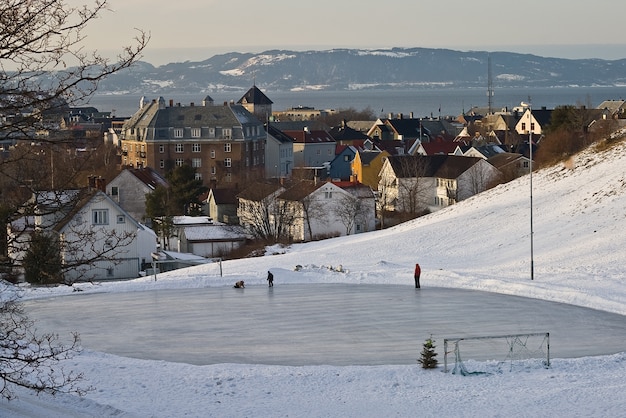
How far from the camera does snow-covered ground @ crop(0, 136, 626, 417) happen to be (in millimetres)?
20062

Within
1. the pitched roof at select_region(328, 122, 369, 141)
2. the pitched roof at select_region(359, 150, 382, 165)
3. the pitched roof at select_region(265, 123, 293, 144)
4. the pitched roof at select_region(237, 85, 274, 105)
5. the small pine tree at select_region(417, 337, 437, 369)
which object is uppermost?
the pitched roof at select_region(237, 85, 274, 105)

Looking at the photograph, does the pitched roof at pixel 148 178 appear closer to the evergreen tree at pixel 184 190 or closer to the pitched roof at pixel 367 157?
the evergreen tree at pixel 184 190

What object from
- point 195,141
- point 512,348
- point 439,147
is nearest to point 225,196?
point 195,141

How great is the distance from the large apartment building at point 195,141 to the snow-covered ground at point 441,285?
119 ft

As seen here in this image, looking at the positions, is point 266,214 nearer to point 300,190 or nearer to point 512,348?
point 300,190

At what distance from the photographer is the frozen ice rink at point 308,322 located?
25250mm

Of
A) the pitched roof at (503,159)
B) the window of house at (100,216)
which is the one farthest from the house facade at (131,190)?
the pitched roof at (503,159)

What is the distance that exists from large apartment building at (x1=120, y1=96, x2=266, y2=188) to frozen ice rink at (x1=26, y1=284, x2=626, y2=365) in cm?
5449

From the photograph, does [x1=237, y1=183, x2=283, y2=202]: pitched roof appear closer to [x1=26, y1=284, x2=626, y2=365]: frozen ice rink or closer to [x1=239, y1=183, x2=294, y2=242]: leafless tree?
[x1=239, y1=183, x2=294, y2=242]: leafless tree

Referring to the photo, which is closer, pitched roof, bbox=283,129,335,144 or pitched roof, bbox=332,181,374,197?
pitched roof, bbox=332,181,374,197

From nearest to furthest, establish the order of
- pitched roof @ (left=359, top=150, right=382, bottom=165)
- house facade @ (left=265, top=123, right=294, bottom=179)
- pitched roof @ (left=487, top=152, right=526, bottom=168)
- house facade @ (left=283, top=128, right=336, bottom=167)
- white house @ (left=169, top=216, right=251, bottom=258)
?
white house @ (left=169, top=216, right=251, bottom=258), pitched roof @ (left=487, top=152, right=526, bottom=168), pitched roof @ (left=359, top=150, right=382, bottom=165), house facade @ (left=265, top=123, right=294, bottom=179), house facade @ (left=283, top=128, right=336, bottom=167)

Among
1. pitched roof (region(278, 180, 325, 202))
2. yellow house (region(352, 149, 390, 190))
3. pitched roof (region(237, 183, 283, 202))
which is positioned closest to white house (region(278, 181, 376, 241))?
pitched roof (region(278, 180, 325, 202))

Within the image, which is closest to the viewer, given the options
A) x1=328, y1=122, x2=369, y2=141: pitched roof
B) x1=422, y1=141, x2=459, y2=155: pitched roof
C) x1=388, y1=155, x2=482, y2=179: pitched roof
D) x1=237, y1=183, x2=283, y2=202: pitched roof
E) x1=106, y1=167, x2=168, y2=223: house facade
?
x1=237, y1=183, x2=283, y2=202: pitched roof

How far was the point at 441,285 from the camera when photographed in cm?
3656
